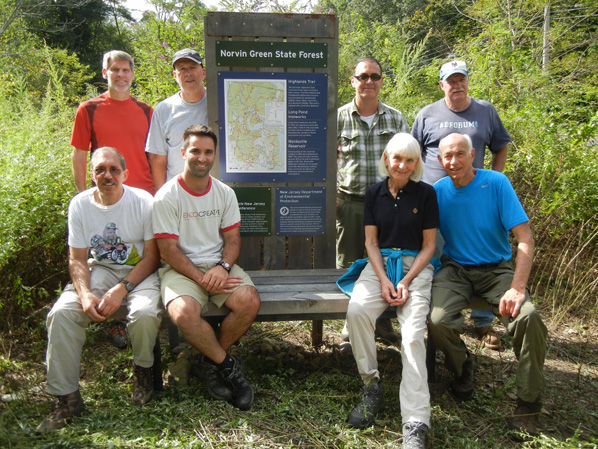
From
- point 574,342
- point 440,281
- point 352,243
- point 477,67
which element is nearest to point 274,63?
point 352,243

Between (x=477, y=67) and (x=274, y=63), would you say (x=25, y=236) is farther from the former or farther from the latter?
(x=477, y=67)

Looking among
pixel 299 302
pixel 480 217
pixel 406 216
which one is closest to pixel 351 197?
pixel 406 216

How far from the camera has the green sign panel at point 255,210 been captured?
169 inches

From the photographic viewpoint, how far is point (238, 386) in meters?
3.34

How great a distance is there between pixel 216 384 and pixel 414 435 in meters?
1.36

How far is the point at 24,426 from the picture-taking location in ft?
9.48

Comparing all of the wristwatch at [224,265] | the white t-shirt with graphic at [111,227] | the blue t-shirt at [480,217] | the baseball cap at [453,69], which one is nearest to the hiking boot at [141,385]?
the white t-shirt with graphic at [111,227]

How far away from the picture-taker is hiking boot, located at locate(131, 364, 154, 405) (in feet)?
10.7

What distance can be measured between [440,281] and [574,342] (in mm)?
2020

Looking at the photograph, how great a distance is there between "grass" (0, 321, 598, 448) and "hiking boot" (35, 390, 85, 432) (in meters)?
0.07

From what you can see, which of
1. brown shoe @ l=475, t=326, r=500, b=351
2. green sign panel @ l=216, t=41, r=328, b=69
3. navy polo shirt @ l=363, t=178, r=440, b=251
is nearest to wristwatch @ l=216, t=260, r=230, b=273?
navy polo shirt @ l=363, t=178, r=440, b=251

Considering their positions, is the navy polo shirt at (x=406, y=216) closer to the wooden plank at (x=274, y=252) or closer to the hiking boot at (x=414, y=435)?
the wooden plank at (x=274, y=252)

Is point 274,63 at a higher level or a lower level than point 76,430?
higher

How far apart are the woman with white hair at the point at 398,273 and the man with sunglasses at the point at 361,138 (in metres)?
0.65
